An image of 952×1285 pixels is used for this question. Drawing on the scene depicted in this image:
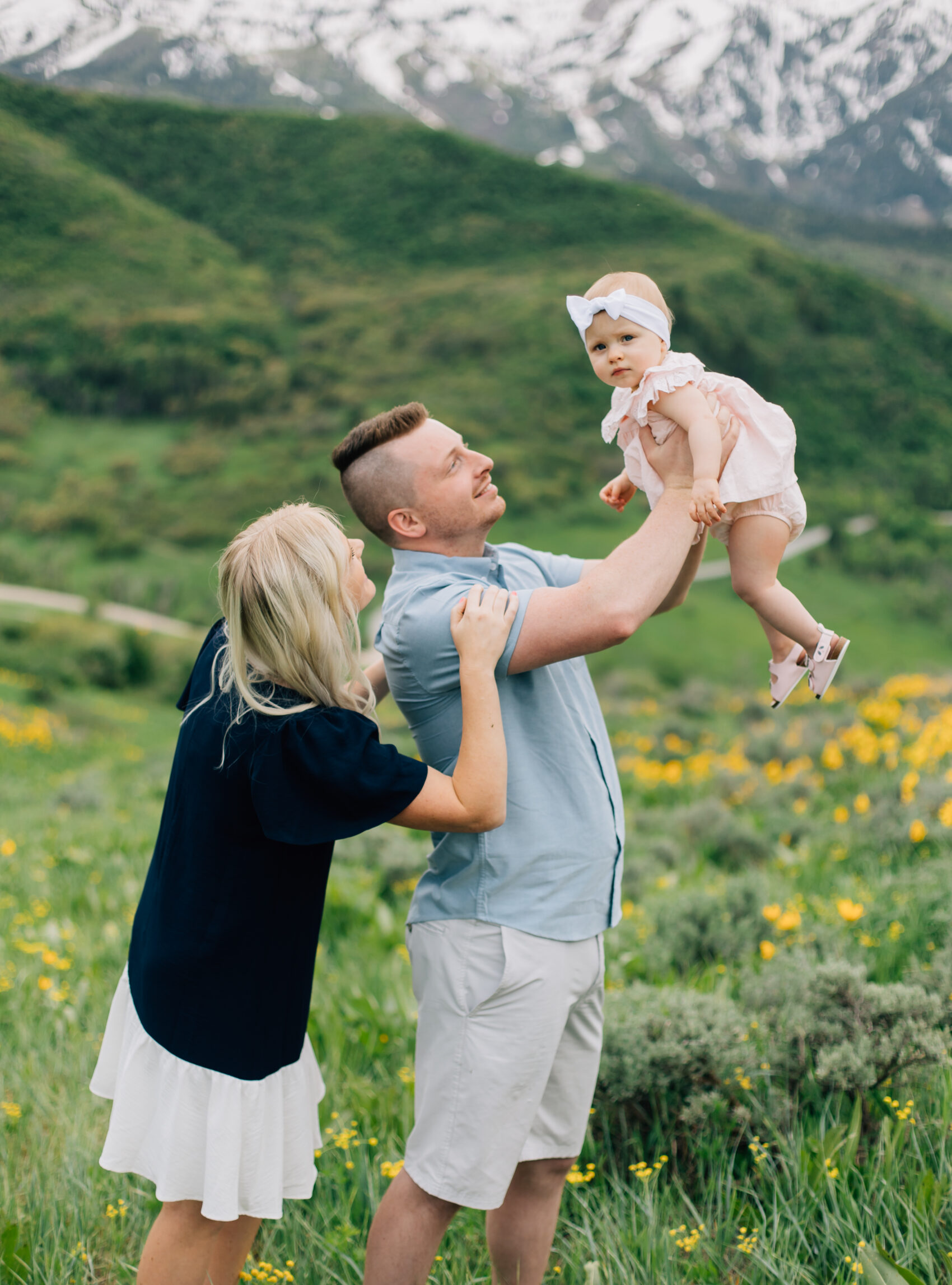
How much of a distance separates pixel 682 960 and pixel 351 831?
2.58 meters

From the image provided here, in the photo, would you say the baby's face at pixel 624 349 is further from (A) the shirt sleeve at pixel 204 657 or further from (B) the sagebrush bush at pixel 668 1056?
(B) the sagebrush bush at pixel 668 1056

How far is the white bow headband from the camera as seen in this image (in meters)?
1.94

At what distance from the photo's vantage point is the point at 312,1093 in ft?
7.09

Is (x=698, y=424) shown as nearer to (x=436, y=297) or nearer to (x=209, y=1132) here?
(x=209, y=1132)

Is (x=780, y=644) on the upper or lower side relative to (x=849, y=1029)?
upper

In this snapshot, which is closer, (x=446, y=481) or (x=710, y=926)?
(x=446, y=481)

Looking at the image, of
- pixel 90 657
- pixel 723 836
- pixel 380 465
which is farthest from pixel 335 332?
pixel 380 465

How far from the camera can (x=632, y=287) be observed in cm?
198

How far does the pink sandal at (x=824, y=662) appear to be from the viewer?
6.53 feet

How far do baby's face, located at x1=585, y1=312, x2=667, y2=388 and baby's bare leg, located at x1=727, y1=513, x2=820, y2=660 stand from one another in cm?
40

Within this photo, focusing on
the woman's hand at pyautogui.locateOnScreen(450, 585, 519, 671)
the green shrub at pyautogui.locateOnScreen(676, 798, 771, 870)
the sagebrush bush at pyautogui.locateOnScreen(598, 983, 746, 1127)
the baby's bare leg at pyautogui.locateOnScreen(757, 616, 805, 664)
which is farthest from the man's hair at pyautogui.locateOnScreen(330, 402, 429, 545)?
the green shrub at pyautogui.locateOnScreen(676, 798, 771, 870)

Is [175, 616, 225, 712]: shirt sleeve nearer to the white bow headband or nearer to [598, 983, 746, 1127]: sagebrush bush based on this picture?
the white bow headband

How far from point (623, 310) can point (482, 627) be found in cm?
75

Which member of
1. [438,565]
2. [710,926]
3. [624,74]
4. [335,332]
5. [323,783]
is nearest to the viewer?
[323,783]
